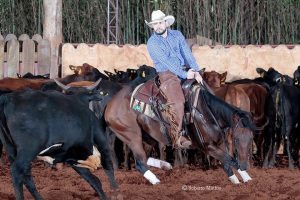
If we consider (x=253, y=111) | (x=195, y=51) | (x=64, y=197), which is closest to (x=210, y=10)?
(x=195, y=51)

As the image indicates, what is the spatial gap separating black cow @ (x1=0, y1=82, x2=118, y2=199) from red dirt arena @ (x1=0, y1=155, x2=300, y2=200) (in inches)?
37.1

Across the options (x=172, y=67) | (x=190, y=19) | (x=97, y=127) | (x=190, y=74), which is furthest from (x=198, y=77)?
(x=190, y=19)

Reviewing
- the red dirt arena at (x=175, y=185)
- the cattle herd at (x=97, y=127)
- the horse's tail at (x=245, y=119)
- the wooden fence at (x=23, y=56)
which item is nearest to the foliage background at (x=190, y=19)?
the wooden fence at (x=23, y=56)

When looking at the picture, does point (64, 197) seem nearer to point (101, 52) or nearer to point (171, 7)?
point (101, 52)

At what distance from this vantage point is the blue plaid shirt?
9023mm

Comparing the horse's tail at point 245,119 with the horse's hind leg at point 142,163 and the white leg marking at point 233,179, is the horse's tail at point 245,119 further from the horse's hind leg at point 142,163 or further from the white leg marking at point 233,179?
the horse's hind leg at point 142,163

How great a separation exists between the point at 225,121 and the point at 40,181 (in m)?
2.74

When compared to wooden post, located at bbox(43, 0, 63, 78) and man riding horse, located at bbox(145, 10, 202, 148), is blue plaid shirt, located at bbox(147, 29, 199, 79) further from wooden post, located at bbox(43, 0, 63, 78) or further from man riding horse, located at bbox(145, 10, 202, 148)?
wooden post, located at bbox(43, 0, 63, 78)

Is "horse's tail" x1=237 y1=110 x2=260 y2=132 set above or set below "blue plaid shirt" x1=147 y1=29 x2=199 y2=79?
below

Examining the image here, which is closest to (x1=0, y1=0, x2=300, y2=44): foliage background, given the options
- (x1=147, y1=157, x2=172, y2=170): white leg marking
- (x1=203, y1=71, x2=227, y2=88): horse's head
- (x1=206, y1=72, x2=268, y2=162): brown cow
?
(x1=203, y1=71, x2=227, y2=88): horse's head

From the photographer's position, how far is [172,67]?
9016mm

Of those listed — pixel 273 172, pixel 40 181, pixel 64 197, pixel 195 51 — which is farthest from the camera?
pixel 195 51

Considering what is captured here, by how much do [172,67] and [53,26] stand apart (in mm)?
8056

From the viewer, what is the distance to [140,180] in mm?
10117
